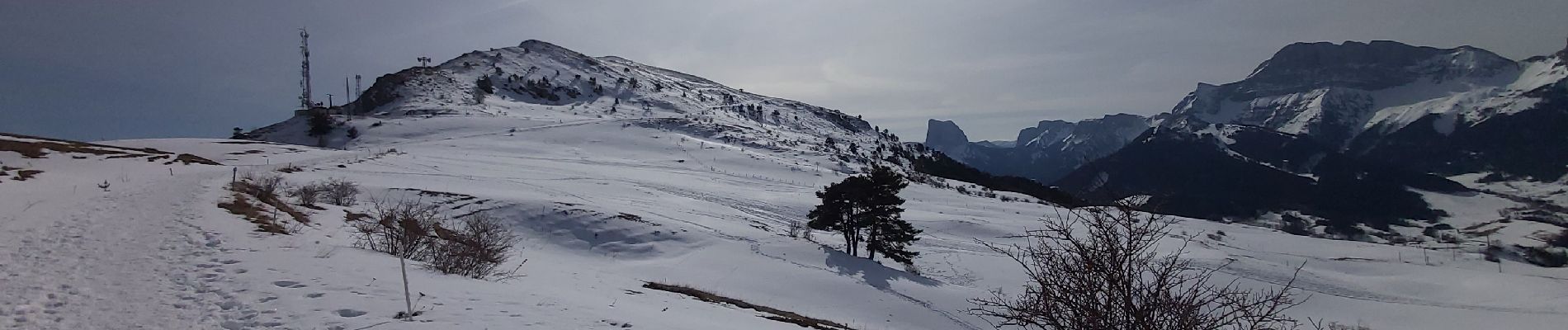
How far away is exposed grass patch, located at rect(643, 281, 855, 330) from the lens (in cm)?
1419

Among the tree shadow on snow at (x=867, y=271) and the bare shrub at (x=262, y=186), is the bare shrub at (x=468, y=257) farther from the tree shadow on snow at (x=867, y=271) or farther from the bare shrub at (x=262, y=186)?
the tree shadow on snow at (x=867, y=271)

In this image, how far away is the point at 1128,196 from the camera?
17.5 feet

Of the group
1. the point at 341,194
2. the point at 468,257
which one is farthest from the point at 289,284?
the point at 341,194

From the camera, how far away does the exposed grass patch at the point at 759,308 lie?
1419cm

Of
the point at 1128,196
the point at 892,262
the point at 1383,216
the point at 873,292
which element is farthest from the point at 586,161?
the point at 1383,216

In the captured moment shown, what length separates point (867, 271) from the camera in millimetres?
24469

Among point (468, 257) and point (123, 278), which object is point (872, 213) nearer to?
point (468, 257)

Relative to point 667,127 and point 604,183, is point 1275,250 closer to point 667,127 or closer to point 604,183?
point 604,183

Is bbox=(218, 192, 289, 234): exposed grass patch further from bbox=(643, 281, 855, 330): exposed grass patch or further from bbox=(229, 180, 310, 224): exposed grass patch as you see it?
bbox=(643, 281, 855, 330): exposed grass patch

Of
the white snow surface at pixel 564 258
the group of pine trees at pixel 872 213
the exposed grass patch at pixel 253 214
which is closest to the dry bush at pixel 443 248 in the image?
the white snow surface at pixel 564 258

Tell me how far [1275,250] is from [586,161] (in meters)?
51.3

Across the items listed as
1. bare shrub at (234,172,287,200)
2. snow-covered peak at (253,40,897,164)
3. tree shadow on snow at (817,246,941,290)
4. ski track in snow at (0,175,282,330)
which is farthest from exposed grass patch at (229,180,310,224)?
snow-covered peak at (253,40,897,164)

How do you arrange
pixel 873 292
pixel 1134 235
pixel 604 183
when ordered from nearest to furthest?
pixel 1134 235 → pixel 873 292 → pixel 604 183

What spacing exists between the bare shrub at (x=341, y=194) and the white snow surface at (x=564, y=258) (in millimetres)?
825
